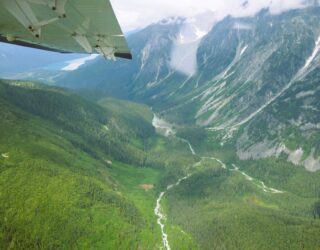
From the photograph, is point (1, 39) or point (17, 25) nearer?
point (17, 25)

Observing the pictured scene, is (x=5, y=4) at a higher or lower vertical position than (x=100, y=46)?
higher

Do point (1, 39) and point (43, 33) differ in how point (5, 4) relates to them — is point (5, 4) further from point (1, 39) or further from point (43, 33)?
point (1, 39)

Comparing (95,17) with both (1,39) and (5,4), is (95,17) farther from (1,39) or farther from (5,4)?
(1,39)

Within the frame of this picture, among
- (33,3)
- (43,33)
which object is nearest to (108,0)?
(33,3)

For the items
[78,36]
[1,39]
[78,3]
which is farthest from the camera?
[1,39]

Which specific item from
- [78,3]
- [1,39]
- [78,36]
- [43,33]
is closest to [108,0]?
[78,3]

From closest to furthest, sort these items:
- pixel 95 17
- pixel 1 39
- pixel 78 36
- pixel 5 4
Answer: pixel 5 4
pixel 95 17
pixel 78 36
pixel 1 39
